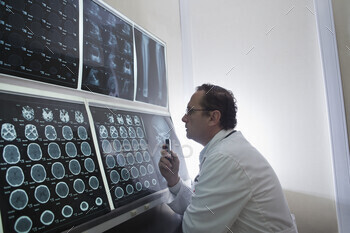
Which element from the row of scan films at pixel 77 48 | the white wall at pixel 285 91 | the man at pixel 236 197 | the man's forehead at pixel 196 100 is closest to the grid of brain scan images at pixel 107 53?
the row of scan films at pixel 77 48

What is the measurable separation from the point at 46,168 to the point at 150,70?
2.31ft

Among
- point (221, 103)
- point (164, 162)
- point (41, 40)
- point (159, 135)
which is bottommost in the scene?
point (164, 162)

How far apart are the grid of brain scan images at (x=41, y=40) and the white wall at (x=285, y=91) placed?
0.85m

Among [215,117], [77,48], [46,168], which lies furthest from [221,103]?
[46,168]

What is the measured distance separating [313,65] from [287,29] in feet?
0.78

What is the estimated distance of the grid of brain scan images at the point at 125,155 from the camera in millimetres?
725

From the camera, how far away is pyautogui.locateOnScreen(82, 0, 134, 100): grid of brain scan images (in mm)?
759

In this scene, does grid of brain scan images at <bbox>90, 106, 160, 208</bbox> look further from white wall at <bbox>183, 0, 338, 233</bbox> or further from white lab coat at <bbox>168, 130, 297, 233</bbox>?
white wall at <bbox>183, 0, 338, 233</bbox>

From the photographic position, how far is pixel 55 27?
0.65 meters

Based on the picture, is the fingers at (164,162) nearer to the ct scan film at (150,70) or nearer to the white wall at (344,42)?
the ct scan film at (150,70)

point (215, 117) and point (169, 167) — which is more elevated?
point (215, 117)

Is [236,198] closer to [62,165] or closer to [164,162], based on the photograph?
[164,162]

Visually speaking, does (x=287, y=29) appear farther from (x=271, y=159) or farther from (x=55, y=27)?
(x=55, y=27)

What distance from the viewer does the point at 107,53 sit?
84 cm
